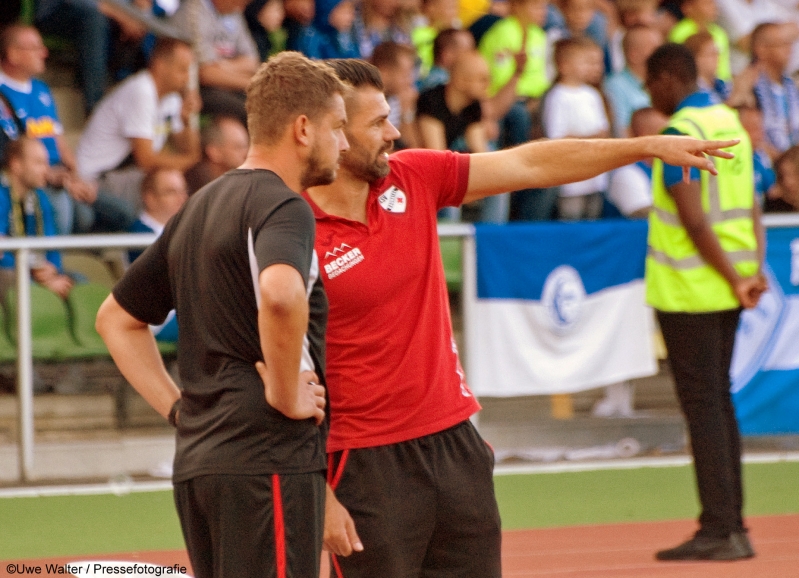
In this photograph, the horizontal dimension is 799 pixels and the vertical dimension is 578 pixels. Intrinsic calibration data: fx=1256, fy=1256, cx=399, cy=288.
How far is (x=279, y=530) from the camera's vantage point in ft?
9.37

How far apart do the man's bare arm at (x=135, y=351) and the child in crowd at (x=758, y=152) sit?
7043 millimetres

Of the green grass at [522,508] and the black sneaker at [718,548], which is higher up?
the black sneaker at [718,548]

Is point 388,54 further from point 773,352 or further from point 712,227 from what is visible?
point 712,227

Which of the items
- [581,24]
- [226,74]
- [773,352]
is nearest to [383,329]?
[773,352]

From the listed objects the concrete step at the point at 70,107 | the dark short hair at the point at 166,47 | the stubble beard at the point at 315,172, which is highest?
the dark short hair at the point at 166,47

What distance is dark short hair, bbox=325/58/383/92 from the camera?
11.7ft

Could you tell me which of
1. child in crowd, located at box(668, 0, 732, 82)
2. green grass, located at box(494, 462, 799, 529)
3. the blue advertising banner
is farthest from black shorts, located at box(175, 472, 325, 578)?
child in crowd, located at box(668, 0, 732, 82)

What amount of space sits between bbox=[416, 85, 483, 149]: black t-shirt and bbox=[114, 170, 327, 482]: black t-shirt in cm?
635

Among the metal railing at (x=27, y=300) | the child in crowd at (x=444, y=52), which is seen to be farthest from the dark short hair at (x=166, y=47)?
the metal railing at (x=27, y=300)

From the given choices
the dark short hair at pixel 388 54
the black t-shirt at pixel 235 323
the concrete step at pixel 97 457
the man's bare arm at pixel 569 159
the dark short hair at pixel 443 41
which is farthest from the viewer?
the dark short hair at pixel 443 41

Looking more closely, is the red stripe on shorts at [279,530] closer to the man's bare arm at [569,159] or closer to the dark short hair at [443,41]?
the man's bare arm at [569,159]

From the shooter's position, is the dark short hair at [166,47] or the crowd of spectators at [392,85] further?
the dark short hair at [166,47]

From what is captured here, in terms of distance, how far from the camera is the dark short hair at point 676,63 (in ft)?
18.4

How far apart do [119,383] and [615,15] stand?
6759 mm
